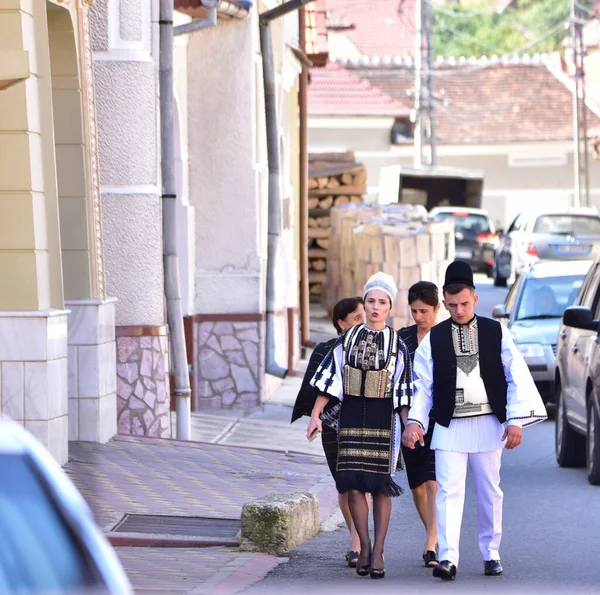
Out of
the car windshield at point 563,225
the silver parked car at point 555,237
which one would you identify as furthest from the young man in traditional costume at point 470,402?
the car windshield at point 563,225

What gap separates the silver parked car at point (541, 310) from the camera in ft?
53.7

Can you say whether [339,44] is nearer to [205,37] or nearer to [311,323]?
[311,323]

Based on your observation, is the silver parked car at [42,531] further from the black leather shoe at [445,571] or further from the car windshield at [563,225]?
the car windshield at [563,225]

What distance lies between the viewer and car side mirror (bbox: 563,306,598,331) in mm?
11891

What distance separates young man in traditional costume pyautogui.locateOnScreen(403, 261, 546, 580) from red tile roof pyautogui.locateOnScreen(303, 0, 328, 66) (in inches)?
614

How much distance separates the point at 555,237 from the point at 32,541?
29.7m

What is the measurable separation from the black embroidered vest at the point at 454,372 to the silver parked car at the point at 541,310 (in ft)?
25.9

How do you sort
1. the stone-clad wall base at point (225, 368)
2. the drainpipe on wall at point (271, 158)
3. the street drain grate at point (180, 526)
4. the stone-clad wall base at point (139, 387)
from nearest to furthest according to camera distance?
the street drain grate at point (180, 526) < the stone-clad wall base at point (139, 387) < the stone-clad wall base at point (225, 368) < the drainpipe on wall at point (271, 158)

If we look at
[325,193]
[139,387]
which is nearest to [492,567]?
[139,387]

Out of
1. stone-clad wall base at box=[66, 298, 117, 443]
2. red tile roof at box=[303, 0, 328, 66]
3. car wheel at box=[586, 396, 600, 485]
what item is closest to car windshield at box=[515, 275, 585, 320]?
car wheel at box=[586, 396, 600, 485]

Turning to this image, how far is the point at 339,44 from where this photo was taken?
243 feet

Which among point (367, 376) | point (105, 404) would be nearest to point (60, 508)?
point (367, 376)

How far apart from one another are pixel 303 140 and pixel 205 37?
23.5 ft

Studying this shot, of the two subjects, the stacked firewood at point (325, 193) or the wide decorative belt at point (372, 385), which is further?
the stacked firewood at point (325, 193)
